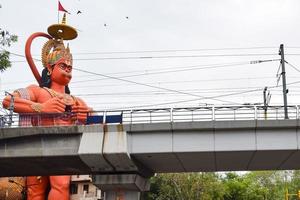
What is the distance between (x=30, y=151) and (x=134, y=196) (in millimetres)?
5201

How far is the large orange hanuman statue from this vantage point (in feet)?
97.6

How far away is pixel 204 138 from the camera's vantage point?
813 inches

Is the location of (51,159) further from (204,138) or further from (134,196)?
(204,138)

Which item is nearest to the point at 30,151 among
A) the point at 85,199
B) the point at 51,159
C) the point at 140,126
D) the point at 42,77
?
the point at 51,159

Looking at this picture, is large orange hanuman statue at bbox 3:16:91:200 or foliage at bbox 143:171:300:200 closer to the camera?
large orange hanuman statue at bbox 3:16:91:200

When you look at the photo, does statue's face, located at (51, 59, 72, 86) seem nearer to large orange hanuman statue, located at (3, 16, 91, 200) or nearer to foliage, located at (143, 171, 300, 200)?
large orange hanuman statue, located at (3, 16, 91, 200)

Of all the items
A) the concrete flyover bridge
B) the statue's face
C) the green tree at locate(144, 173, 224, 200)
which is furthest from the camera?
the green tree at locate(144, 173, 224, 200)

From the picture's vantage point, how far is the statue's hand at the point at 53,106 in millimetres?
29002

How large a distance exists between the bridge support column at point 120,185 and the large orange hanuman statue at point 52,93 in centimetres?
804

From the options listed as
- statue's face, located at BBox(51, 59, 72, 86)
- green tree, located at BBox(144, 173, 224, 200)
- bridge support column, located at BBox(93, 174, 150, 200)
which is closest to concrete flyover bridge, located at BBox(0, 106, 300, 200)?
bridge support column, located at BBox(93, 174, 150, 200)

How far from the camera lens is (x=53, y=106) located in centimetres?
2927

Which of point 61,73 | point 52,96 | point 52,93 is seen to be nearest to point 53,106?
point 52,96

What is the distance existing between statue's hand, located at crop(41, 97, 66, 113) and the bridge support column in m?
8.31

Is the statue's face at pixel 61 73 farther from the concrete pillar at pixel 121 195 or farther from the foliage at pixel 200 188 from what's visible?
the foliage at pixel 200 188
